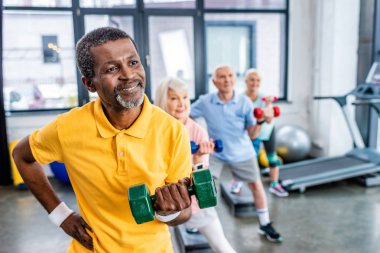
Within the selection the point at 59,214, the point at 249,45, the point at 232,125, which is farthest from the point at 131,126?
the point at 249,45

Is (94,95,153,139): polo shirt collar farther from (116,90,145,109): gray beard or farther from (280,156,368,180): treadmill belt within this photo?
(280,156,368,180): treadmill belt

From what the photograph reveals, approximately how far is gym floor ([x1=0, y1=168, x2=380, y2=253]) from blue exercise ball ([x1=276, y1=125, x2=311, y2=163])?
73 centimetres

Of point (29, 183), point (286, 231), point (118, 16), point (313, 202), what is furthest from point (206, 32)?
point (29, 183)

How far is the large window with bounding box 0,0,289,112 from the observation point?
4.12 m

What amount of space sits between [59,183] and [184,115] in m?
2.58

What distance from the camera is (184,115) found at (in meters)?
1.92

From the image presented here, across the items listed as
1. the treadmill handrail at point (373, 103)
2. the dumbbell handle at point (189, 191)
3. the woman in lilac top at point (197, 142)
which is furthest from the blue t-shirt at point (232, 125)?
the dumbbell handle at point (189, 191)

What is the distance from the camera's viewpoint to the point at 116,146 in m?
→ 0.95

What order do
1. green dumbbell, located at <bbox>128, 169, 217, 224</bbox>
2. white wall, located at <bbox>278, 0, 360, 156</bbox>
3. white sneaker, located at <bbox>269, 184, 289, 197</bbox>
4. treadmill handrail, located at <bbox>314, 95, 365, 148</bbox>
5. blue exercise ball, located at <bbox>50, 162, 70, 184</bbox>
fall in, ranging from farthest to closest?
white wall, located at <bbox>278, 0, 360, 156</bbox> < blue exercise ball, located at <bbox>50, 162, 70, 184</bbox> < treadmill handrail, located at <bbox>314, 95, 365, 148</bbox> < white sneaker, located at <bbox>269, 184, 289, 197</bbox> < green dumbbell, located at <bbox>128, 169, 217, 224</bbox>

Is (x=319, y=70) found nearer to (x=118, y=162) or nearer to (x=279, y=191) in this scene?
(x=279, y=191)

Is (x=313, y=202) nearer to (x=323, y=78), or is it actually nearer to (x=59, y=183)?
(x=323, y=78)

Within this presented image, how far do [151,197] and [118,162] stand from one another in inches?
7.1

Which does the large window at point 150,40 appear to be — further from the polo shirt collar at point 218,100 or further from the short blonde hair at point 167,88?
the short blonde hair at point 167,88

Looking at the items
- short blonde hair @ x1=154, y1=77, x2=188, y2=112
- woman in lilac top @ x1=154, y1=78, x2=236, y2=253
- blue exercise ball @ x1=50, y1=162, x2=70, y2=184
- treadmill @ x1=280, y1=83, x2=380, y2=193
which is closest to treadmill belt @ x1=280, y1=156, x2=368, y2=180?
treadmill @ x1=280, y1=83, x2=380, y2=193
